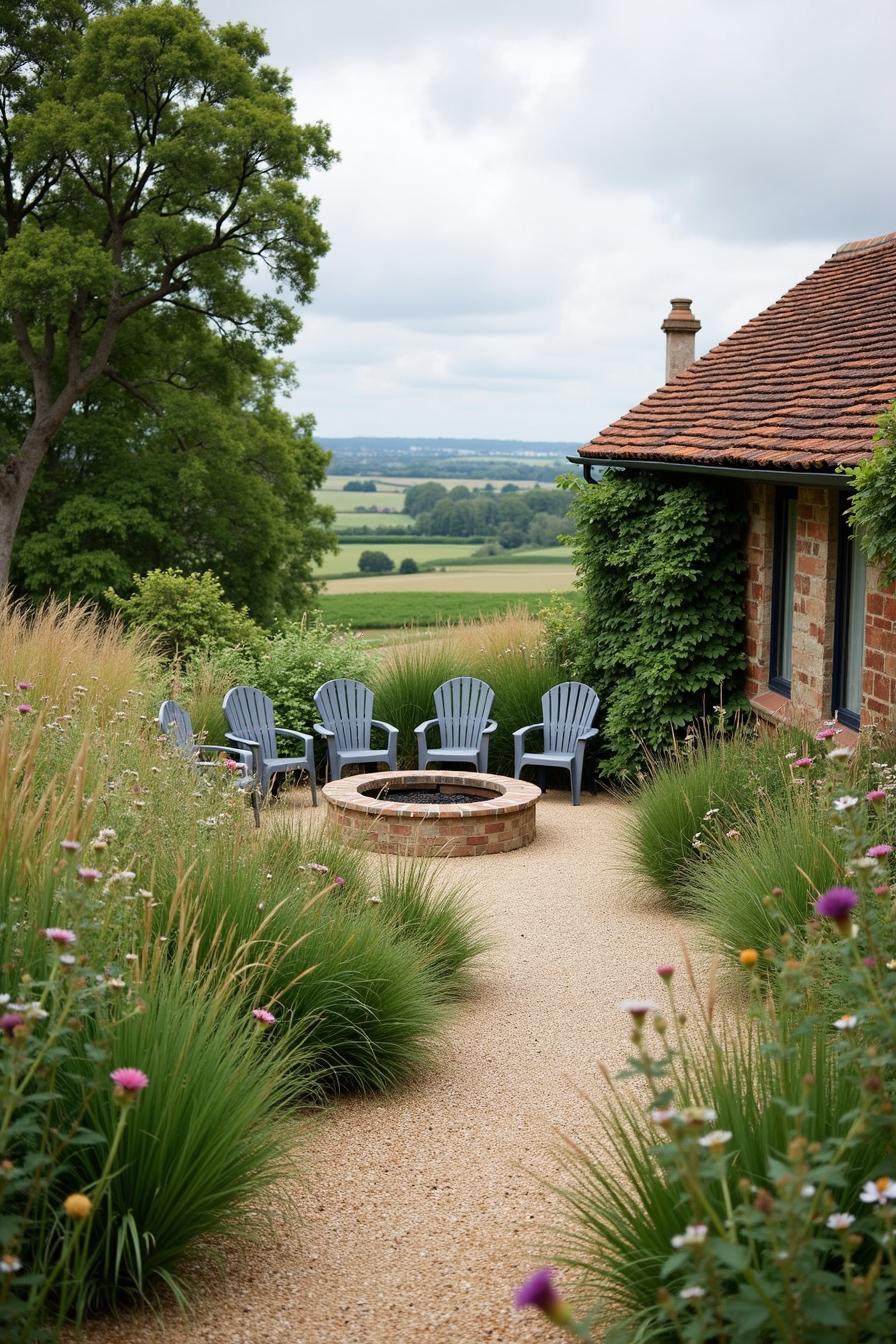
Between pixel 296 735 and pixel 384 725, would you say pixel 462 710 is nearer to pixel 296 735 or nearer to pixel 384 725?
pixel 384 725

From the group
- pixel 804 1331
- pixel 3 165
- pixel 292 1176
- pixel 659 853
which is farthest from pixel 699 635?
pixel 3 165

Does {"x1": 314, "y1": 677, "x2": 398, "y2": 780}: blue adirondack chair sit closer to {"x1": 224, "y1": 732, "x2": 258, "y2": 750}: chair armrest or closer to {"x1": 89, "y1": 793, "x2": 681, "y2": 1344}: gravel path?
{"x1": 224, "y1": 732, "x2": 258, "y2": 750}: chair armrest

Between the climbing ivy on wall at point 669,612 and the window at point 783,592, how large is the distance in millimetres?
407

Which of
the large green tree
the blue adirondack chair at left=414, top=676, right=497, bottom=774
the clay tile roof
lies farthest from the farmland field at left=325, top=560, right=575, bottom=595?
the blue adirondack chair at left=414, top=676, right=497, bottom=774

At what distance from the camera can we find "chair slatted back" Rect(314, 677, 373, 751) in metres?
11.7

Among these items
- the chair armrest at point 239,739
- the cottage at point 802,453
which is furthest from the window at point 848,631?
the chair armrest at point 239,739

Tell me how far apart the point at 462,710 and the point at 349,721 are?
101 centimetres

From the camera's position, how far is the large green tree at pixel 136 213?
23312mm

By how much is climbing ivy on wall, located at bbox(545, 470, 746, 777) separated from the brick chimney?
3926 millimetres

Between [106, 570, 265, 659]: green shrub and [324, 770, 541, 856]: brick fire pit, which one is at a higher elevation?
[106, 570, 265, 659]: green shrub

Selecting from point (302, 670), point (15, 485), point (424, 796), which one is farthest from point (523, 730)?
point (15, 485)

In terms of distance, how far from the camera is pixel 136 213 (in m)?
25.7

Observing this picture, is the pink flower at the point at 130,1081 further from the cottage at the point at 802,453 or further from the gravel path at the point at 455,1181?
the cottage at the point at 802,453

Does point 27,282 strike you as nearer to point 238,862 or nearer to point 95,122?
point 95,122
